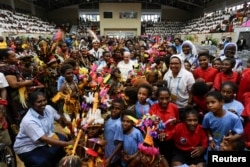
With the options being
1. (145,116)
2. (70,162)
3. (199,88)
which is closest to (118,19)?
(199,88)

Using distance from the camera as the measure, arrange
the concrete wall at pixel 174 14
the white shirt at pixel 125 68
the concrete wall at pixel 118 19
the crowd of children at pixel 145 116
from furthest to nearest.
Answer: the concrete wall at pixel 174 14 → the concrete wall at pixel 118 19 → the white shirt at pixel 125 68 → the crowd of children at pixel 145 116

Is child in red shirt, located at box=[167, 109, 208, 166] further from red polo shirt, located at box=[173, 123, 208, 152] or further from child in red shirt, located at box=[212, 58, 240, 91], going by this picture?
child in red shirt, located at box=[212, 58, 240, 91]

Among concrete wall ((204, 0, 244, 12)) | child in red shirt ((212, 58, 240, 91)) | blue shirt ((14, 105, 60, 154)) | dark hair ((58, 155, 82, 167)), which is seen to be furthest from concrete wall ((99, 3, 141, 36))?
dark hair ((58, 155, 82, 167))

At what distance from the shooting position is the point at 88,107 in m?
2.44

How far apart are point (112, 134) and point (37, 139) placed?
66 centimetres

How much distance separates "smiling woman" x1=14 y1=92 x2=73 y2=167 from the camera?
2.34 m

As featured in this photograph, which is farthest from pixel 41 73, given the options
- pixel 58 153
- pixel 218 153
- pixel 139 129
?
pixel 218 153

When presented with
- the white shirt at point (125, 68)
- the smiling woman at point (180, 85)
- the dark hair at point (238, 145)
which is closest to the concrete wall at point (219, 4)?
the white shirt at point (125, 68)

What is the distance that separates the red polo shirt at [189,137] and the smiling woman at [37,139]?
3.38ft

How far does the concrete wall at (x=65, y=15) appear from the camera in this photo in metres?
35.4

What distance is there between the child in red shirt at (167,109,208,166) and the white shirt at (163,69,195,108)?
23.2 inches

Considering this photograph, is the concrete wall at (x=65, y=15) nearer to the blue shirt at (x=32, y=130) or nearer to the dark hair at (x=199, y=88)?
the dark hair at (x=199, y=88)

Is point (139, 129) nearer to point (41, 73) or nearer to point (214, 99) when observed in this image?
point (214, 99)

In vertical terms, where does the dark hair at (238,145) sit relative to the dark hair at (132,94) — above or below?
below
